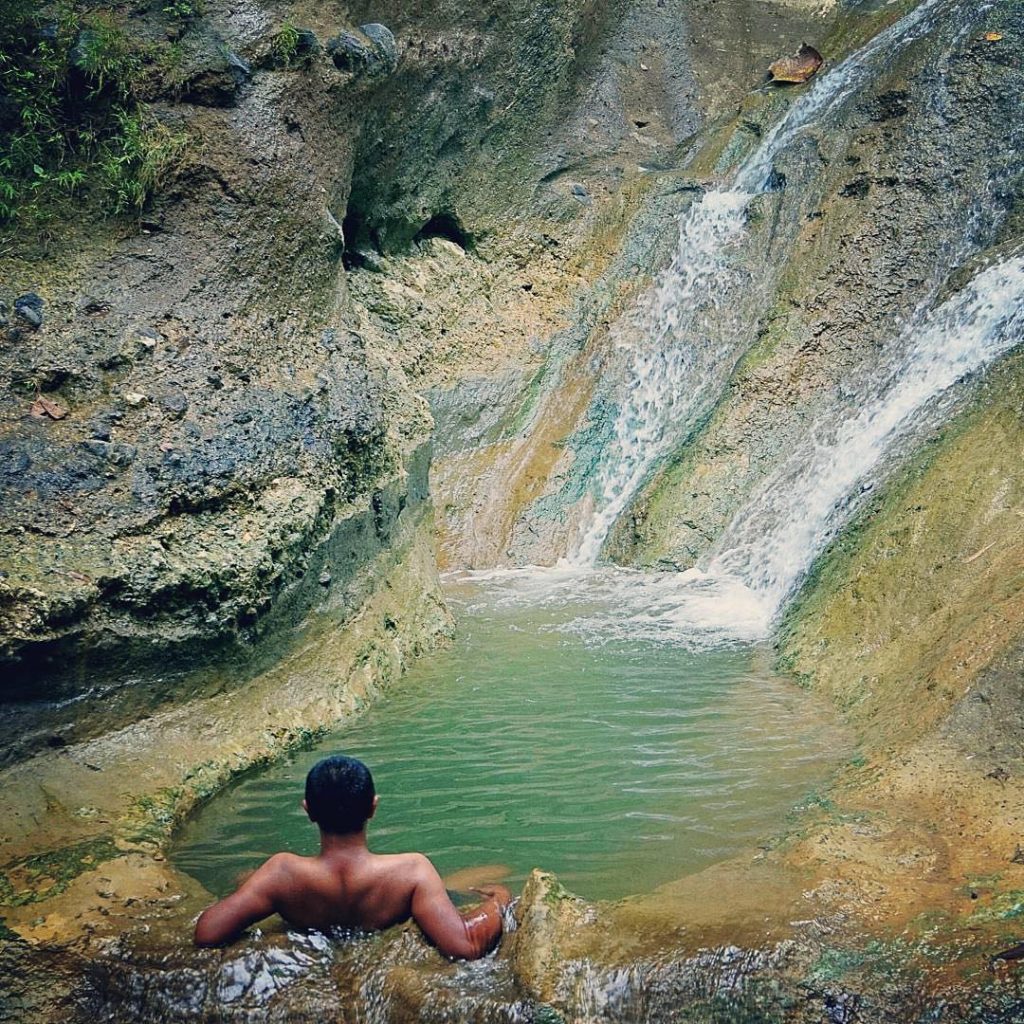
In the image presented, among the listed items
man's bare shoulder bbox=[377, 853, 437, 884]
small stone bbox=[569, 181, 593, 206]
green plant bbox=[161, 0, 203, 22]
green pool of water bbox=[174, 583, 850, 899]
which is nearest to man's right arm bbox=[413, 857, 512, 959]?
man's bare shoulder bbox=[377, 853, 437, 884]

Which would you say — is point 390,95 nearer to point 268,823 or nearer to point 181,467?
point 181,467

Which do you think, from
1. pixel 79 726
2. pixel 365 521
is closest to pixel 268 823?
pixel 79 726

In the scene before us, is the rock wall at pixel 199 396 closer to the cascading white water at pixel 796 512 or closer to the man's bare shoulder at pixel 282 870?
the man's bare shoulder at pixel 282 870

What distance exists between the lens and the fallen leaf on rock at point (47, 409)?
5082 mm

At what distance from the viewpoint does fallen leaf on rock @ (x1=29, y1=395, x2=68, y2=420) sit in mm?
5082

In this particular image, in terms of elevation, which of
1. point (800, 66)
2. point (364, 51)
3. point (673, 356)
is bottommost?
point (673, 356)

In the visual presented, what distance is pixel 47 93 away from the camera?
20.9 ft

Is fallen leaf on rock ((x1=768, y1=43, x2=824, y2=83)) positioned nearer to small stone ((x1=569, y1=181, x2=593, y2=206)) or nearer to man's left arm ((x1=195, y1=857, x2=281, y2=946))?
small stone ((x1=569, y1=181, x2=593, y2=206))

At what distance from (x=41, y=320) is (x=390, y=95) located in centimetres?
516

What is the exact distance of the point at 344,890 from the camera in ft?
10.8

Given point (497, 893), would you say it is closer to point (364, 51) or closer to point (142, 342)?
point (142, 342)

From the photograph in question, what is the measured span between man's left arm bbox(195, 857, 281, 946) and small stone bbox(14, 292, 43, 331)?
10.7 feet

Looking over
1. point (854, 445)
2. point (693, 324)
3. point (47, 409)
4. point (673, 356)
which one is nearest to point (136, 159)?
point (47, 409)

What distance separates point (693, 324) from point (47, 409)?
6.85 metres
